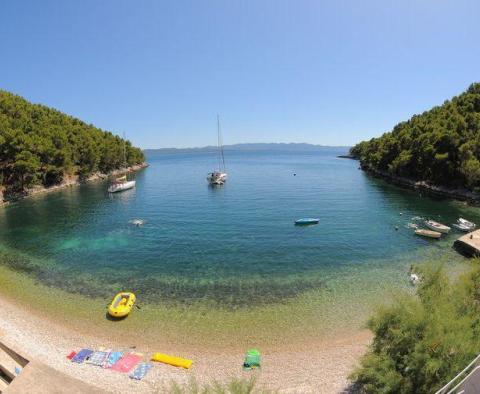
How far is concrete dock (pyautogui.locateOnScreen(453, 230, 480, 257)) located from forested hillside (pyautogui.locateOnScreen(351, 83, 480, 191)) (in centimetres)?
3061

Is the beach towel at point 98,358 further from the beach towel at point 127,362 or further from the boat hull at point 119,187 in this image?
the boat hull at point 119,187

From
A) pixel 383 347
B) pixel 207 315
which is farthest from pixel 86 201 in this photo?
pixel 383 347

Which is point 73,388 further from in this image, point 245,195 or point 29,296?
point 245,195

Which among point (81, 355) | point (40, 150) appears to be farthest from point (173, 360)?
point (40, 150)

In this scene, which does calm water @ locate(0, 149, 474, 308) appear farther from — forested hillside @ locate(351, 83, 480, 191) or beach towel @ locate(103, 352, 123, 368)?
forested hillside @ locate(351, 83, 480, 191)

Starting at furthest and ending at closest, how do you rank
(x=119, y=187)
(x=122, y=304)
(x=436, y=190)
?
(x=119, y=187) < (x=436, y=190) < (x=122, y=304)

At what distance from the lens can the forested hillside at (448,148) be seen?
64.8m

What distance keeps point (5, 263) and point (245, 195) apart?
50.5 metres

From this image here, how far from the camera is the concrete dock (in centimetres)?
3466

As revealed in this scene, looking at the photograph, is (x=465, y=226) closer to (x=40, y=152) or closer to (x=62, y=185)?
(x=40, y=152)

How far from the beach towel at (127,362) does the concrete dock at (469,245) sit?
36.4 metres

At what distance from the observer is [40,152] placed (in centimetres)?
7350

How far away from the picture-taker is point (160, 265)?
32938 mm

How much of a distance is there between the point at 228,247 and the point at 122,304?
16506 mm
